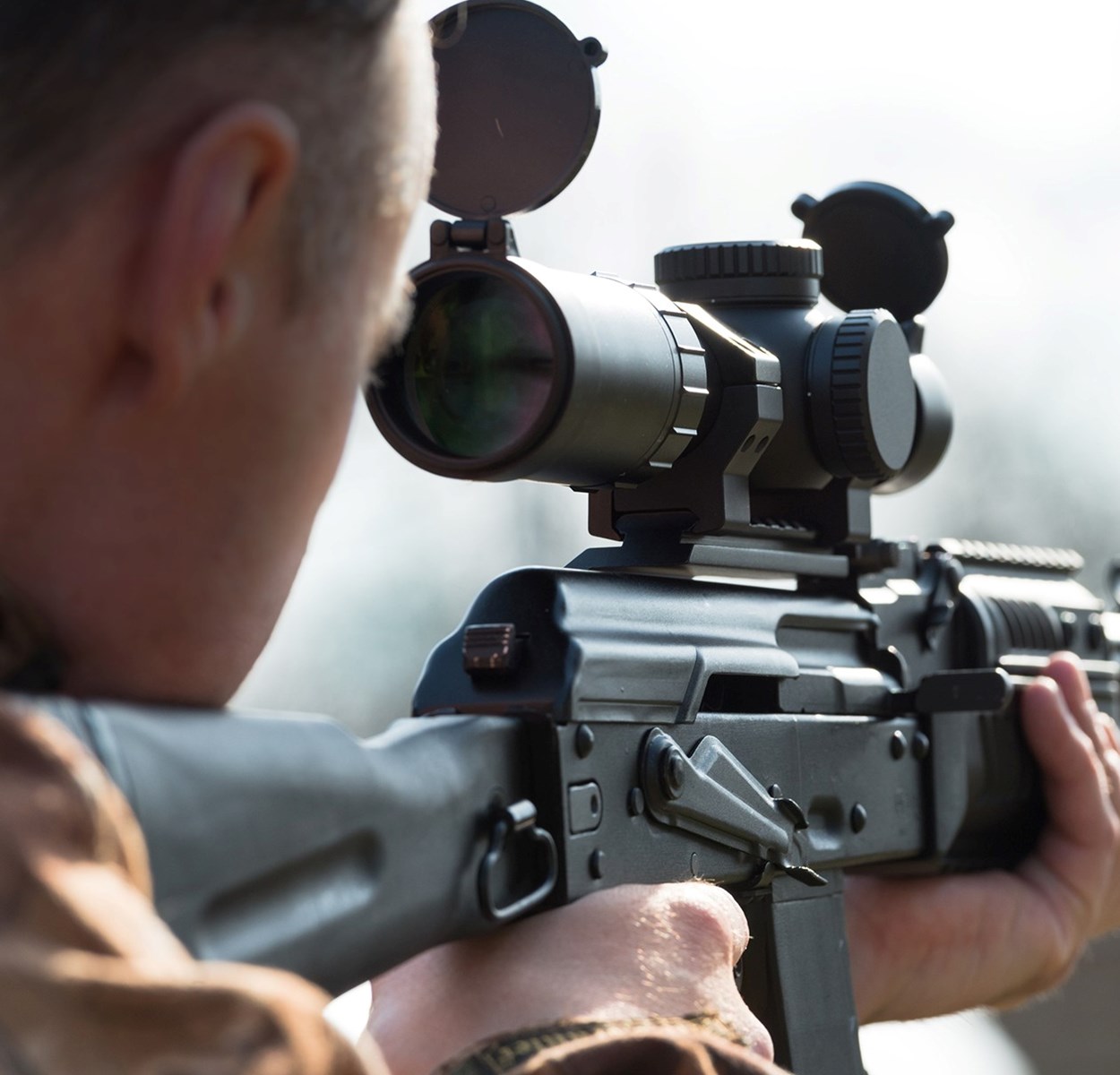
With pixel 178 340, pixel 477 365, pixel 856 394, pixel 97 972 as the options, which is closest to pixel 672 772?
pixel 477 365

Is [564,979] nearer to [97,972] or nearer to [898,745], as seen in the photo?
[97,972]

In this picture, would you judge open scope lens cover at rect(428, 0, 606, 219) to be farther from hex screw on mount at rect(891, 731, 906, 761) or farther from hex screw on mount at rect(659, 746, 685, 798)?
hex screw on mount at rect(891, 731, 906, 761)

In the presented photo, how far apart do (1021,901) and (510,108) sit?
1139 millimetres

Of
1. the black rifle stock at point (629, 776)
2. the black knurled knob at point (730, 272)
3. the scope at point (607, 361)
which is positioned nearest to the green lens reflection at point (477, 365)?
the scope at point (607, 361)

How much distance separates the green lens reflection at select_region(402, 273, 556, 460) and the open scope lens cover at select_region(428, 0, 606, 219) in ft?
0.40

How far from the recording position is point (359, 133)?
2.28 feet

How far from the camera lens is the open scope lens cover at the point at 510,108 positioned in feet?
3.98

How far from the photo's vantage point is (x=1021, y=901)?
187 centimetres

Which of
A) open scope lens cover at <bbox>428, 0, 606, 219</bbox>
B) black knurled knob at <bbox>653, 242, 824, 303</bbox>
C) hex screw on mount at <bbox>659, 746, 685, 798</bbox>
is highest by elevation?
open scope lens cover at <bbox>428, 0, 606, 219</bbox>

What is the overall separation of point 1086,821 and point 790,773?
0.69 m

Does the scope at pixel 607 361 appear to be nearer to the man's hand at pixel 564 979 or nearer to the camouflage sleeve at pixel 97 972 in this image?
the man's hand at pixel 564 979

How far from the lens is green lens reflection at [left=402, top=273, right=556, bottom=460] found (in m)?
1.08

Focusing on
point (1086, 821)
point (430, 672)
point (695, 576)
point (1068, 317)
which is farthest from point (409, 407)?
point (1068, 317)

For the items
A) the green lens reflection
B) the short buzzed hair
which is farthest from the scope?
the short buzzed hair
